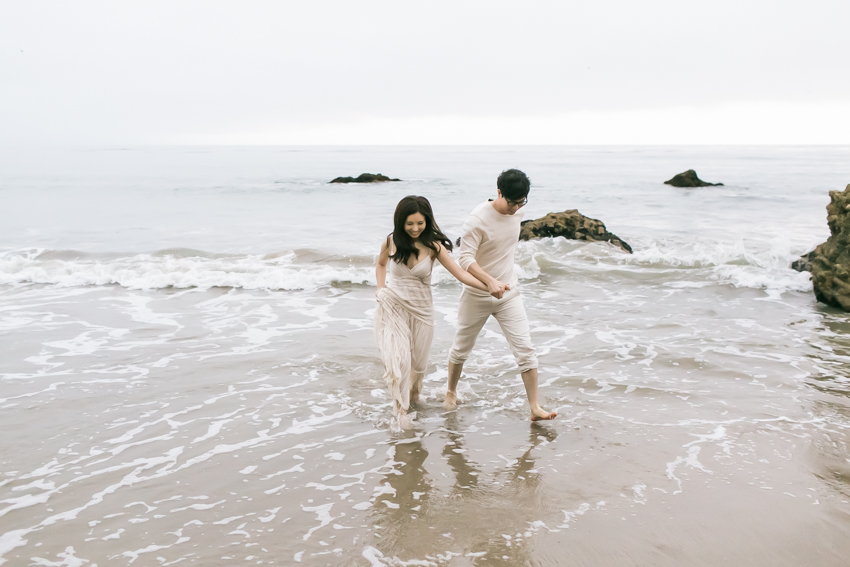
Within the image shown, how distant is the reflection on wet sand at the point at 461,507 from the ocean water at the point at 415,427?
17 mm

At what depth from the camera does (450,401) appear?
5684mm

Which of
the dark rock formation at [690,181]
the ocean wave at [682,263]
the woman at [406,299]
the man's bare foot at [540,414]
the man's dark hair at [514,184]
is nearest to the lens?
the man's dark hair at [514,184]

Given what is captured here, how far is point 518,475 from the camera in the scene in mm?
4355

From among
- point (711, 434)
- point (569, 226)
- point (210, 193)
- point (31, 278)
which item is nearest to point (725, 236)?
point (569, 226)

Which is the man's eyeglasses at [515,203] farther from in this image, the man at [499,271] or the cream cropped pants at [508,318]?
the cream cropped pants at [508,318]

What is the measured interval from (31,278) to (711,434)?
11579 mm

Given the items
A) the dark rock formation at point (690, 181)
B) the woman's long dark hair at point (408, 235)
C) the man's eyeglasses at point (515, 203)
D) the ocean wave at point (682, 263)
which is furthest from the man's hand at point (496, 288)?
the dark rock formation at point (690, 181)

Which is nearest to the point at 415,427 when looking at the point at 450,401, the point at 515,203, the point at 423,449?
the point at 423,449

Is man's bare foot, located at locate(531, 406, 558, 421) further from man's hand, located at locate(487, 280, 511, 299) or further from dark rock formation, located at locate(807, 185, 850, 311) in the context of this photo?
dark rock formation, located at locate(807, 185, 850, 311)

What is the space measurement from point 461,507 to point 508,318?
5.83 feet

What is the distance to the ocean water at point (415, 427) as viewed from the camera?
359cm

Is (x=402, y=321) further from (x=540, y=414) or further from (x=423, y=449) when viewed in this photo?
(x=540, y=414)

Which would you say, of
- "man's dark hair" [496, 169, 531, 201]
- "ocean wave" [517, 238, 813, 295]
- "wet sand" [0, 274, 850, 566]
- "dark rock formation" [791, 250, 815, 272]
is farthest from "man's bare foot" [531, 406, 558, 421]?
"dark rock formation" [791, 250, 815, 272]

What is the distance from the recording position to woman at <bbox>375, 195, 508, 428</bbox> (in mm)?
4867
